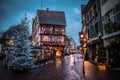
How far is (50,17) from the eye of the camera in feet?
198

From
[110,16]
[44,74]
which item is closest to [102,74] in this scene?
[44,74]

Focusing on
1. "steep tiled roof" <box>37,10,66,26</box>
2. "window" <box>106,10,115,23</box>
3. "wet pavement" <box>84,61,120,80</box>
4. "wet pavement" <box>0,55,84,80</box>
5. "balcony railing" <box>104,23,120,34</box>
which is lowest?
"wet pavement" <box>0,55,84,80</box>

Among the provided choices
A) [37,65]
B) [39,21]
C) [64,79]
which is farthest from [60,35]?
[64,79]

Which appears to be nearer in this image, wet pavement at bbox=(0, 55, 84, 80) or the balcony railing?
wet pavement at bbox=(0, 55, 84, 80)

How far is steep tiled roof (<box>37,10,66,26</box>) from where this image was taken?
59.4 metres

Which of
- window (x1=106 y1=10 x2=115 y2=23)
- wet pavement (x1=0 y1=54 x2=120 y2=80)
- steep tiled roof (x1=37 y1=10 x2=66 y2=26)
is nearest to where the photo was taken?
wet pavement (x1=0 y1=54 x2=120 y2=80)

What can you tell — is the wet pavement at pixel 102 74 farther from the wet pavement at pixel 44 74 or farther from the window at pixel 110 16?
the window at pixel 110 16

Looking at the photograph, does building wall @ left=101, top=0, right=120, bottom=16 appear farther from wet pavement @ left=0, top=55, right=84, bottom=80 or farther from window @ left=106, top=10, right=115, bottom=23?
wet pavement @ left=0, top=55, right=84, bottom=80

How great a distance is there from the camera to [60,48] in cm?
6112

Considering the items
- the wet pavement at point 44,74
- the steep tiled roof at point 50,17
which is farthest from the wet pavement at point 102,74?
the steep tiled roof at point 50,17

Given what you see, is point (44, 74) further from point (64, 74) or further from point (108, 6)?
point (108, 6)

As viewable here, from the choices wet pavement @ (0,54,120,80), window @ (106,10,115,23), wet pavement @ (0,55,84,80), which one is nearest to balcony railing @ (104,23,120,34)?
window @ (106,10,115,23)

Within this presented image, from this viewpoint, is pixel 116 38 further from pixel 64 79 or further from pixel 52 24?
pixel 52 24

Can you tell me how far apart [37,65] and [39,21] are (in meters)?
36.2
